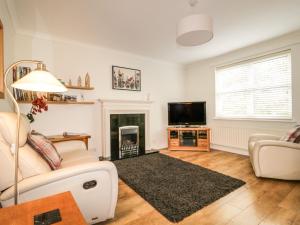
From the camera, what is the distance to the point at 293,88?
10.4 ft

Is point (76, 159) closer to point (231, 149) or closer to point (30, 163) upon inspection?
point (30, 163)

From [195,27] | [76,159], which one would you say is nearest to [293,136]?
[195,27]

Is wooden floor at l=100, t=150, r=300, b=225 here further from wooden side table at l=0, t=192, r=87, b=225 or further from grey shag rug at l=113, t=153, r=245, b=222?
wooden side table at l=0, t=192, r=87, b=225

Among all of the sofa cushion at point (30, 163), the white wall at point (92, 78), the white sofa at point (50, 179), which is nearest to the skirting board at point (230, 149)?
the white wall at point (92, 78)

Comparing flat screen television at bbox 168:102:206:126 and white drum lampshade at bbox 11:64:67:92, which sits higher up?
white drum lampshade at bbox 11:64:67:92

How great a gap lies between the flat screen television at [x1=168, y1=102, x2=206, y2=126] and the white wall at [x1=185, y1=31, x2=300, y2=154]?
29 centimetres

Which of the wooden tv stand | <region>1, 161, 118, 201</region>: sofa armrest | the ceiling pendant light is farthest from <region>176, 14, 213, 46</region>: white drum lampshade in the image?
the wooden tv stand

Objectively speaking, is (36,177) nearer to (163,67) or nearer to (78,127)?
(78,127)

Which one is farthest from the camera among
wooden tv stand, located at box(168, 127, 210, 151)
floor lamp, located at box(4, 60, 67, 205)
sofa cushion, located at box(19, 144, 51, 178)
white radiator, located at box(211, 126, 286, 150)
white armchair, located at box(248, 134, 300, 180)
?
wooden tv stand, located at box(168, 127, 210, 151)

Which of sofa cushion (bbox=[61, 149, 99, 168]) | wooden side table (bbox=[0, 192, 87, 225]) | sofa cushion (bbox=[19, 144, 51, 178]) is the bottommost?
sofa cushion (bbox=[61, 149, 99, 168])

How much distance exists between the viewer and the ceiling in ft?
7.39

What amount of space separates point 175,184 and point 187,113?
8.26 feet

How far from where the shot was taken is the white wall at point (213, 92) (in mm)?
3154

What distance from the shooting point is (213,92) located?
4.56 metres
